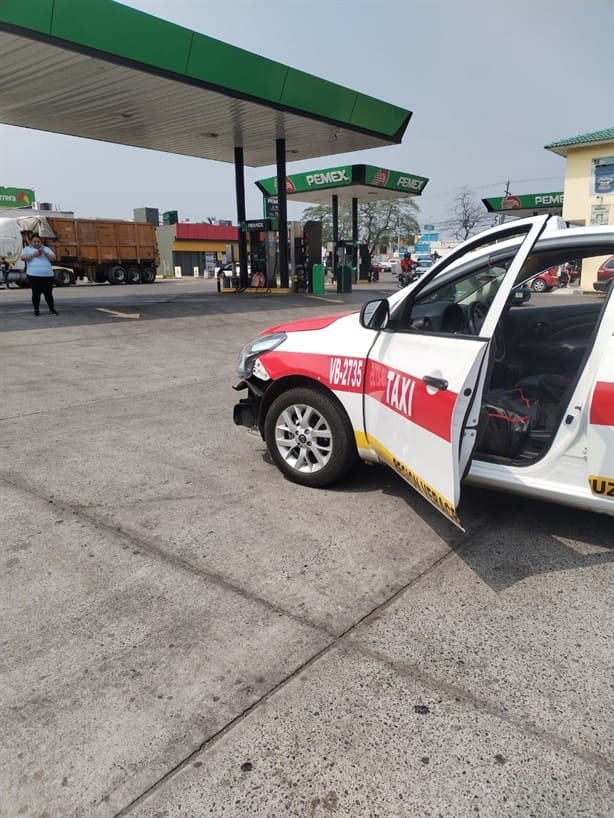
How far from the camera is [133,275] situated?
33.0m

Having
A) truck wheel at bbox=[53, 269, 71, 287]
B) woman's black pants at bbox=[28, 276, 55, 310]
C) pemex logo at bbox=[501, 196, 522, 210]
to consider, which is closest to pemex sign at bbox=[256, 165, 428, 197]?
truck wheel at bbox=[53, 269, 71, 287]

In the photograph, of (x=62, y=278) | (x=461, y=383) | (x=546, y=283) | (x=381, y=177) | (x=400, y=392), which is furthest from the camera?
(x=381, y=177)

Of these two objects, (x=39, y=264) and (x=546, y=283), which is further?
(x=39, y=264)

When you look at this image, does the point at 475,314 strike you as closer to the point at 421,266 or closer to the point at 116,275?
the point at 116,275

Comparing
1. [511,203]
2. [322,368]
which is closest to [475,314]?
[322,368]

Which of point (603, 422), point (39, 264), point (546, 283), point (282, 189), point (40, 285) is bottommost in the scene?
point (603, 422)

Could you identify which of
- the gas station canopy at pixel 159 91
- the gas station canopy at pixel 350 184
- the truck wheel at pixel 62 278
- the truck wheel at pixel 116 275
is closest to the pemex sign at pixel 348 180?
the gas station canopy at pixel 350 184

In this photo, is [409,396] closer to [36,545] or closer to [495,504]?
[495,504]

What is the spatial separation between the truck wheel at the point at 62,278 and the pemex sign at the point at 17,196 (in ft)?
137

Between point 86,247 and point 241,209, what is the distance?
10.6 metres

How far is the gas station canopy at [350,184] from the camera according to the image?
98.2 feet

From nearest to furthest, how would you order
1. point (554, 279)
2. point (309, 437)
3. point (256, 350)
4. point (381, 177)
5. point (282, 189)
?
point (309, 437) < point (256, 350) < point (554, 279) < point (282, 189) < point (381, 177)

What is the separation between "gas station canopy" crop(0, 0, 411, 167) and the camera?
12555mm

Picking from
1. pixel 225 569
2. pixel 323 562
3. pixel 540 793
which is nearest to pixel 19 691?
pixel 225 569
